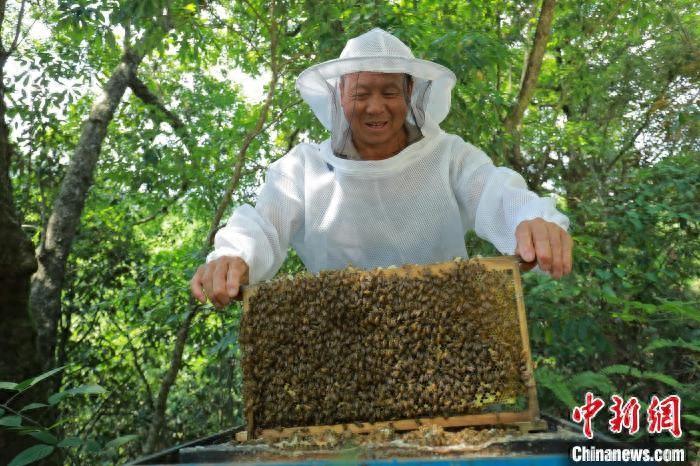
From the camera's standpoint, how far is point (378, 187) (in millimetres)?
2740

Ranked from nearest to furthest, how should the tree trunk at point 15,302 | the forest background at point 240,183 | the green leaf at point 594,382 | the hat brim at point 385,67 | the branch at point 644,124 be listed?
the hat brim at point 385,67 < the green leaf at point 594,382 < the tree trunk at point 15,302 < the forest background at point 240,183 < the branch at point 644,124

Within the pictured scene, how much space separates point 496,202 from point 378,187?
0.50 meters

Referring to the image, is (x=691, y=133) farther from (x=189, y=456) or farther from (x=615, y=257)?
(x=189, y=456)

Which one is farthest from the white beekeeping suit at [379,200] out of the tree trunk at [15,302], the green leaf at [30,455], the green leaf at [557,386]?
the tree trunk at [15,302]

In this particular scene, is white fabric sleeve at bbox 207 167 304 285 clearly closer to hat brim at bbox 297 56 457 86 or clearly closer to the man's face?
the man's face

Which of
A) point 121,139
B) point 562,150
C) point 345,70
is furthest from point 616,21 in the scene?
point 345,70

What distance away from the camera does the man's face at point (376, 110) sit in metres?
2.79

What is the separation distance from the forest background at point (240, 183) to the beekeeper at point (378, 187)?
1142 mm

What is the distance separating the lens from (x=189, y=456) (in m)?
1.80

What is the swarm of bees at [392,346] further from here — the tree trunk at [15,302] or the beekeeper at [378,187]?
the tree trunk at [15,302]

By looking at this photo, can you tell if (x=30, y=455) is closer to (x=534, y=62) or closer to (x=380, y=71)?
(x=380, y=71)

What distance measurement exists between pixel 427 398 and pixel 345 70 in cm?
152

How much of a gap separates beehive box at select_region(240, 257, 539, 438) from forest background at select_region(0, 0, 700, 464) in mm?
588

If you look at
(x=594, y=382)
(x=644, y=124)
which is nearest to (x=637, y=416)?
(x=594, y=382)
